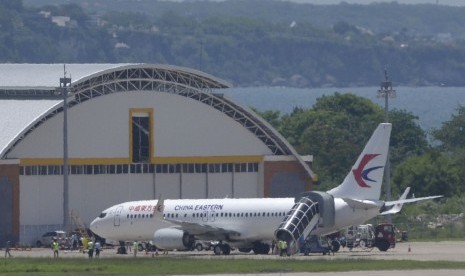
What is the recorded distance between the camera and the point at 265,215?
307 feet

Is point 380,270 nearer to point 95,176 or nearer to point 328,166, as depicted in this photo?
point 95,176

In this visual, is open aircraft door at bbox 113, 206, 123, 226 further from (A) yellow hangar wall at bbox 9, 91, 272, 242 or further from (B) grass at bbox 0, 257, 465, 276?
(B) grass at bbox 0, 257, 465, 276

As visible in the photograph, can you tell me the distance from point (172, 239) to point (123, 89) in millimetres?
19821

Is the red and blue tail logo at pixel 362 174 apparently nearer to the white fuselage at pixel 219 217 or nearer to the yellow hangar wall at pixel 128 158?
the white fuselage at pixel 219 217

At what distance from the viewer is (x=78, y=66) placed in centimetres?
11612

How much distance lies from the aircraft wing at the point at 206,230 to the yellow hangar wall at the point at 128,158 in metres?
15.4

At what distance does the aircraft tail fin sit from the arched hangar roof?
2175cm

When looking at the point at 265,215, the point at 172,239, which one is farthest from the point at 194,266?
the point at 172,239

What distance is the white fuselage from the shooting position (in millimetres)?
92250

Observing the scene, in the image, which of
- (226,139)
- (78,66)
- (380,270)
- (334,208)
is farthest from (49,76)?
(380,270)

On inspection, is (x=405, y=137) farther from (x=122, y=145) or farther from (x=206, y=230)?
(x=206, y=230)

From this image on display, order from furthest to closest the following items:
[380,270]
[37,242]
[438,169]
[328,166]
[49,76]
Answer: [328,166], [438,169], [49,76], [37,242], [380,270]

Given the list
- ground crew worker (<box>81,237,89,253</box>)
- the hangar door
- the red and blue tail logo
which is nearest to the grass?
the red and blue tail logo

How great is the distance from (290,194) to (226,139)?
592 centimetres
